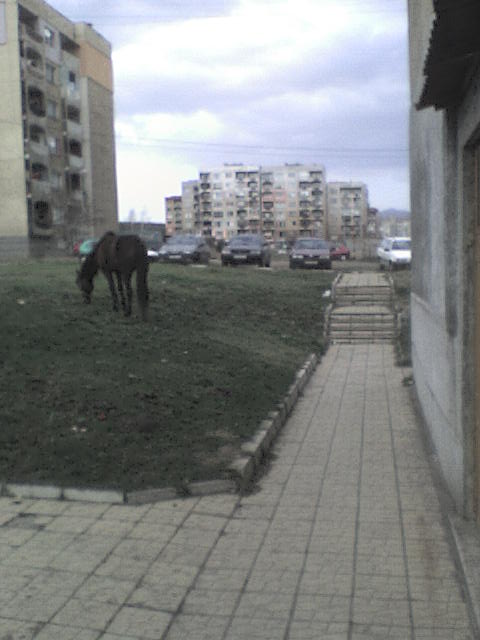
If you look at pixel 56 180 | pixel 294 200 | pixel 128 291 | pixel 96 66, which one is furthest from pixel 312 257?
pixel 294 200

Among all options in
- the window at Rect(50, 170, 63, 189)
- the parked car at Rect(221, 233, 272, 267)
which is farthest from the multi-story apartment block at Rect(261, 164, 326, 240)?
the parked car at Rect(221, 233, 272, 267)

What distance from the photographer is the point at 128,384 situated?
9766 millimetres

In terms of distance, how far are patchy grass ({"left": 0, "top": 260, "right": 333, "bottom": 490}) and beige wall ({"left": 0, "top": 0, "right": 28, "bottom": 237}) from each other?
44477 millimetres

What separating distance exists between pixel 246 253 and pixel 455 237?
3054 centimetres

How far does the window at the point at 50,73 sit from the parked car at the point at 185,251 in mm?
34198

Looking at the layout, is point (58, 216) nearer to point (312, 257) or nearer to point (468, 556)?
point (312, 257)

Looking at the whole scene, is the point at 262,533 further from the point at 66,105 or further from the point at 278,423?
the point at 66,105

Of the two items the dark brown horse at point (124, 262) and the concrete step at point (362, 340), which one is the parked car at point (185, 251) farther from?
the dark brown horse at point (124, 262)

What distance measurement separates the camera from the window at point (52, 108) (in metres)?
66.7

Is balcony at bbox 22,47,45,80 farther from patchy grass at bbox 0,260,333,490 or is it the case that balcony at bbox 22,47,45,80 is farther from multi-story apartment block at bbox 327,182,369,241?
multi-story apartment block at bbox 327,182,369,241

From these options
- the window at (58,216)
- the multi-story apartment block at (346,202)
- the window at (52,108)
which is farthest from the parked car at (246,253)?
the multi-story apartment block at (346,202)

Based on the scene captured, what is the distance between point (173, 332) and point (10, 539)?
8.63 m

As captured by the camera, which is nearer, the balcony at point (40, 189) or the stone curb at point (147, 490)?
the stone curb at point (147, 490)

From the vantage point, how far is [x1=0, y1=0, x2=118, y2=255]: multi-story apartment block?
6088cm
